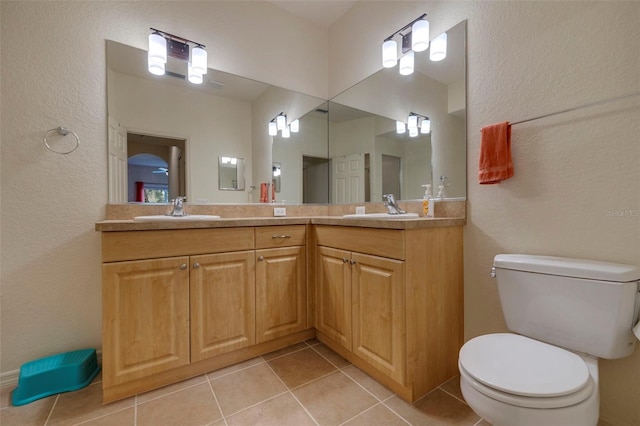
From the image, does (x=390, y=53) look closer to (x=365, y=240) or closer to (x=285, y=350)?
(x=365, y=240)

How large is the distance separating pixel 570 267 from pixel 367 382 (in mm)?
1098

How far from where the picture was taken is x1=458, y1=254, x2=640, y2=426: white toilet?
0.80 m

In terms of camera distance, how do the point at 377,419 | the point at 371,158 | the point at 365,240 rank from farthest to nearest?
the point at 371,158
the point at 365,240
the point at 377,419

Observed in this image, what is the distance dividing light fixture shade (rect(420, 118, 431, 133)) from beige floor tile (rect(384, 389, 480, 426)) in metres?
1.52

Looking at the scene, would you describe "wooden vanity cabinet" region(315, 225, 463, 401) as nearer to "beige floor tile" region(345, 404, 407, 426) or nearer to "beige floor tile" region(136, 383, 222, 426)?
"beige floor tile" region(345, 404, 407, 426)

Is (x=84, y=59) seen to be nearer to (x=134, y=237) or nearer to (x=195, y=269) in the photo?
(x=134, y=237)

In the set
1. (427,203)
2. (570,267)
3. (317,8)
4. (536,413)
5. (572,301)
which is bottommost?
(536,413)

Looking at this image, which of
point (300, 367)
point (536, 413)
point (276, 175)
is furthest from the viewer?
point (276, 175)

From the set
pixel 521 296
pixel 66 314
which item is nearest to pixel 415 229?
pixel 521 296

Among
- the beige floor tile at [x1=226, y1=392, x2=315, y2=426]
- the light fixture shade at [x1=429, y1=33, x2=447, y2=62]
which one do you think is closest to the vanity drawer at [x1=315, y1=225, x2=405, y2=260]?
the beige floor tile at [x1=226, y1=392, x2=315, y2=426]

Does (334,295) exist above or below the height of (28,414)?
above

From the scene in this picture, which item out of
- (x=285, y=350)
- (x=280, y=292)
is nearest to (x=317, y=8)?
(x=280, y=292)

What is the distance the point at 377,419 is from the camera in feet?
4.03

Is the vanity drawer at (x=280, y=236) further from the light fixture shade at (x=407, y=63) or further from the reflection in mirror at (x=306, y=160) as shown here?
the light fixture shade at (x=407, y=63)
